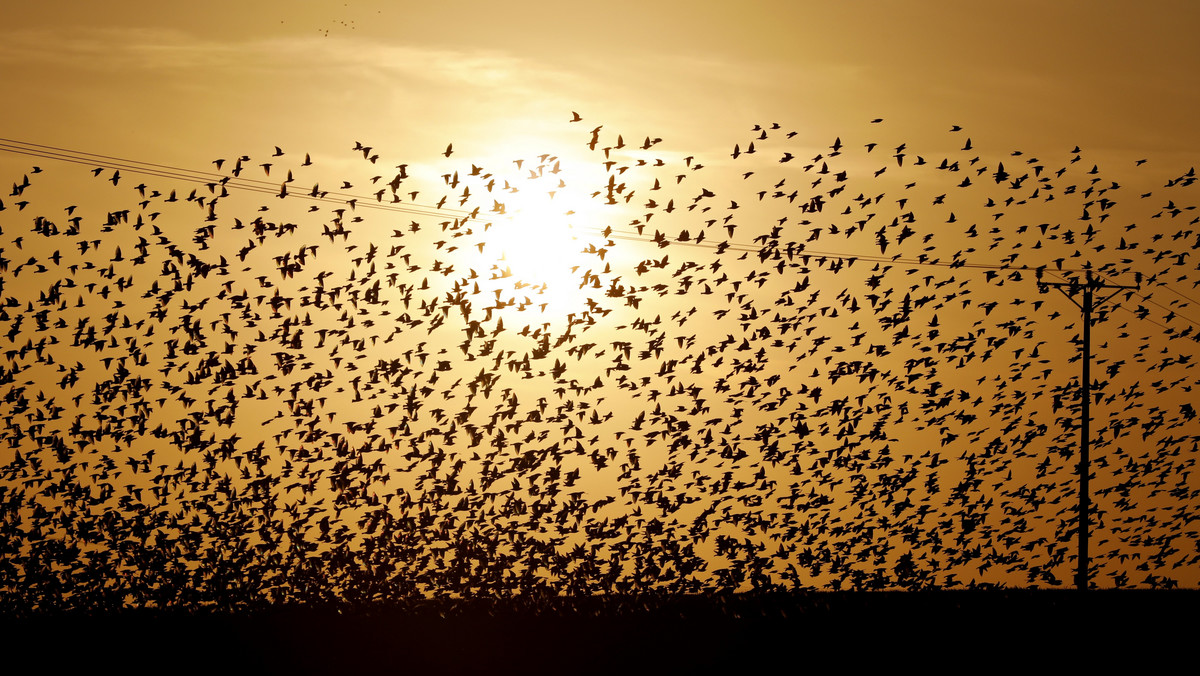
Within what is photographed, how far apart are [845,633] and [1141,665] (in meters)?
6.49

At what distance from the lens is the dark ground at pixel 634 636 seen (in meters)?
28.3

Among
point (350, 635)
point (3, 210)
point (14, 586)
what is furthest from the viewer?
point (350, 635)

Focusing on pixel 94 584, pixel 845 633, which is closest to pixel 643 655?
pixel 845 633

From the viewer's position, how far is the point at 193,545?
1160 inches

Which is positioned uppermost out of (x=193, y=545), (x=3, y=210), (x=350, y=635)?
(x=3, y=210)

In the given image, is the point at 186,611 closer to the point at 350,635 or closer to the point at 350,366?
the point at 350,635

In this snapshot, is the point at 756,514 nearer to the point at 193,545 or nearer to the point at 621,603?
the point at 621,603

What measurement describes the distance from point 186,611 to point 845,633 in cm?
1605

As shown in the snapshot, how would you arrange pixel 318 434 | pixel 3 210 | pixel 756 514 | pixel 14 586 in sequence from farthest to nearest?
pixel 14 586 → pixel 756 514 → pixel 318 434 → pixel 3 210

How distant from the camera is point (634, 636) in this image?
99.9 ft

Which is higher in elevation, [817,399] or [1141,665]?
[817,399]

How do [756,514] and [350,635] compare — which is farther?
[350,635]

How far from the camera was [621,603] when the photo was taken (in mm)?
31094

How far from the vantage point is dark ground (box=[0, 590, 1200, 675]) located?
28.3 meters
